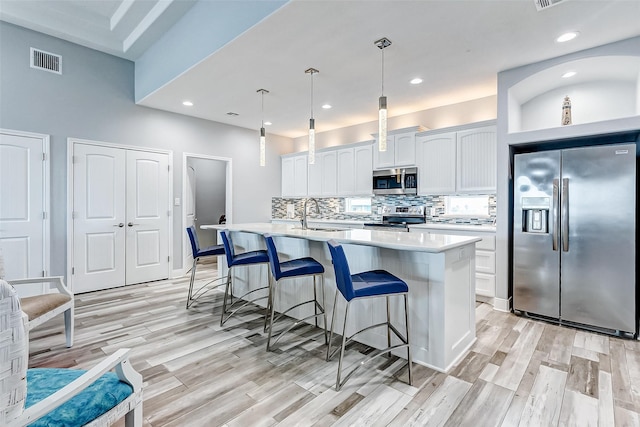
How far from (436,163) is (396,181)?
68 centimetres

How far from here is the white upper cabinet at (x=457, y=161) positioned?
4047 mm

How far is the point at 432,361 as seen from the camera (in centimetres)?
225

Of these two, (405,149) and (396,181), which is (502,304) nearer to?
(396,181)

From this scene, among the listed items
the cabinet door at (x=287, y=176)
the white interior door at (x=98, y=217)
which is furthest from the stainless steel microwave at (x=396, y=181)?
the white interior door at (x=98, y=217)

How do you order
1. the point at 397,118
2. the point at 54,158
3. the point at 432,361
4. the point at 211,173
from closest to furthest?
the point at 432,361, the point at 54,158, the point at 397,118, the point at 211,173

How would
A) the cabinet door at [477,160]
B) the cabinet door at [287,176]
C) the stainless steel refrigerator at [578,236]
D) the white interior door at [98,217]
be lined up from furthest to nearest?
the cabinet door at [287,176] < the white interior door at [98,217] < the cabinet door at [477,160] < the stainless steel refrigerator at [578,236]

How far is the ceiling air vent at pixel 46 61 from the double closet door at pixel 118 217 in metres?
0.96

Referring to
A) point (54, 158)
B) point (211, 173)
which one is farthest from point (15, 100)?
point (211, 173)

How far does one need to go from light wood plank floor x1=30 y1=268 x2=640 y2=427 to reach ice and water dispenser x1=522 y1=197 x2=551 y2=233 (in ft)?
3.22

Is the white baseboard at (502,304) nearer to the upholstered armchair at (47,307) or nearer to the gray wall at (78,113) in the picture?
the upholstered armchair at (47,307)

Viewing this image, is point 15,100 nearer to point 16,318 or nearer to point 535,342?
point 16,318

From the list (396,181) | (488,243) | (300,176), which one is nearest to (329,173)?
(300,176)

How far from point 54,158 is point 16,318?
4179mm

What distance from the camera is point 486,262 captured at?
12.2ft
